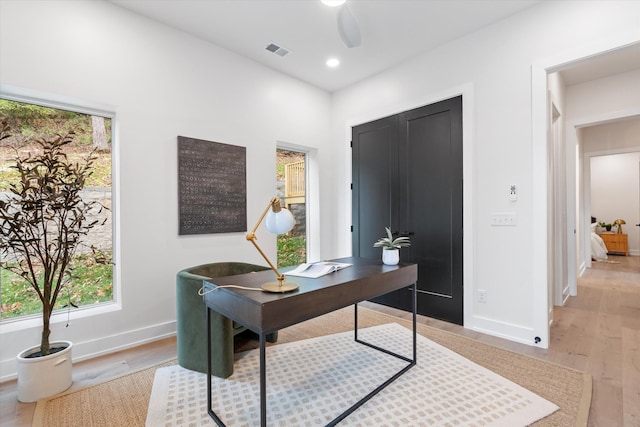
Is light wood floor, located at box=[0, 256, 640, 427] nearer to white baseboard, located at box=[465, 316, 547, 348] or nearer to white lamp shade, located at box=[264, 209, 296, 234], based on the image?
white baseboard, located at box=[465, 316, 547, 348]

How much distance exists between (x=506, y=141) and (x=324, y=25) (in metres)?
2.05

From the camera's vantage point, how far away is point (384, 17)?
2850mm

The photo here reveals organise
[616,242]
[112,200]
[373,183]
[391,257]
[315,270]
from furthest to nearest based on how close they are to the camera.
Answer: [616,242] → [373,183] → [112,200] → [391,257] → [315,270]

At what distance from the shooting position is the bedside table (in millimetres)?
7254

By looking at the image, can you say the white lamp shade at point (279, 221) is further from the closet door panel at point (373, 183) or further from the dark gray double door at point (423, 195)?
the closet door panel at point (373, 183)

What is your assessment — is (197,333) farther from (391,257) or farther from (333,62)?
(333,62)

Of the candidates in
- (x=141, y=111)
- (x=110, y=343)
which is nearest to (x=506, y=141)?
(x=141, y=111)

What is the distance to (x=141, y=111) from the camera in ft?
9.24

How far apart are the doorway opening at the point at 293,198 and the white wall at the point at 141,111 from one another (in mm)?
459

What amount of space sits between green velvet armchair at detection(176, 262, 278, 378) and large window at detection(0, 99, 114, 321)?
0.71m

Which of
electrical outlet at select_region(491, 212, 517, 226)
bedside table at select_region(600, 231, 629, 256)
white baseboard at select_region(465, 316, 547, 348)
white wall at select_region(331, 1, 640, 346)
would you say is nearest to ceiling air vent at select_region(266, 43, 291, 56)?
white wall at select_region(331, 1, 640, 346)

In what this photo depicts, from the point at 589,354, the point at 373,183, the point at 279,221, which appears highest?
the point at 373,183

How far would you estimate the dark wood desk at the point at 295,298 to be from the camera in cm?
142

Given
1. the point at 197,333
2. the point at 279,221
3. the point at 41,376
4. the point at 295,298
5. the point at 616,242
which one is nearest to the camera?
the point at 295,298
